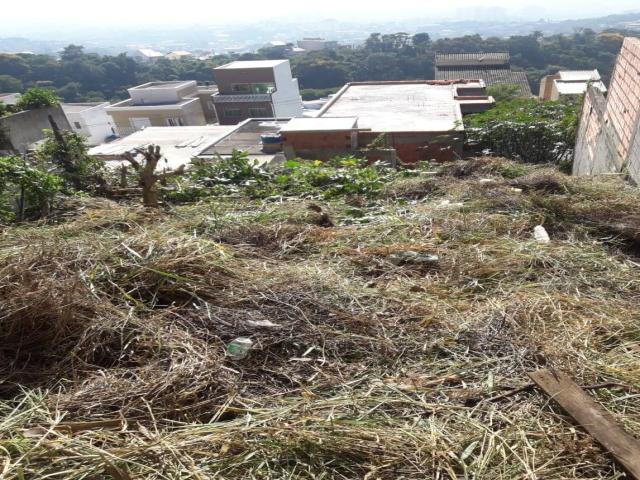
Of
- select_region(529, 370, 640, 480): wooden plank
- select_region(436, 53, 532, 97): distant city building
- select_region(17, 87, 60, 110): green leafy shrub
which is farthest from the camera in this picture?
select_region(436, 53, 532, 97): distant city building

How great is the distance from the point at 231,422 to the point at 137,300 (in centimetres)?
119

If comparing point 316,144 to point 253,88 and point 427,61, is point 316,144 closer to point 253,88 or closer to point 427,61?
point 253,88

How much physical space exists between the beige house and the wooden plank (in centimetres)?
3231

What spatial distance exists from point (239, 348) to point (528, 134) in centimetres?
907

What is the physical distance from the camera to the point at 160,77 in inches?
2140

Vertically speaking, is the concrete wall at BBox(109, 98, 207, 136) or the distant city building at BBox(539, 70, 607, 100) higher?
the concrete wall at BBox(109, 98, 207, 136)

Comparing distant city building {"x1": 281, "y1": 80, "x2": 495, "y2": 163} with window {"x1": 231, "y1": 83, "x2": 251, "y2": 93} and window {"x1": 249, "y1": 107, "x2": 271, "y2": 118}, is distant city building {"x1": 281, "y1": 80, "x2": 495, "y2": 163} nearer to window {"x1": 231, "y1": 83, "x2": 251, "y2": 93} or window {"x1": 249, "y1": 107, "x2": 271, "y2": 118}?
window {"x1": 249, "y1": 107, "x2": 271, "y2": 118}

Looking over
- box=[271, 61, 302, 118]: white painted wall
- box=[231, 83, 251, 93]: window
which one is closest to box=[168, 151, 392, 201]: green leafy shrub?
box=[271, 61, 302, 118]: white painted wall

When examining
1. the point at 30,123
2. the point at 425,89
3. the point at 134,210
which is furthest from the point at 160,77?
the point at 134,210

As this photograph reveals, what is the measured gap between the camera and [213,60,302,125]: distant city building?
2975 centimetres

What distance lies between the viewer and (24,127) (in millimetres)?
8570

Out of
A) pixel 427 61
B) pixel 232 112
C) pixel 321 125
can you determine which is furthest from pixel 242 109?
pixel 427 61

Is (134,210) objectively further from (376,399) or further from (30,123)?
(30,123)

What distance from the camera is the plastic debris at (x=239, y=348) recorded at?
2.16m
